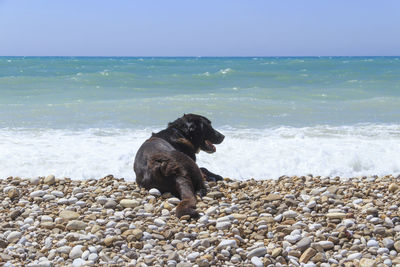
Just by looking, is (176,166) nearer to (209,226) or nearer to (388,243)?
(209,226)

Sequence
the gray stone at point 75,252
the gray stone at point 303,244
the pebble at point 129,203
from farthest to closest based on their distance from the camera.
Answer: the pebble at point 129,203 → the gray stone at point 303,244 → the gray stone at point 75,252

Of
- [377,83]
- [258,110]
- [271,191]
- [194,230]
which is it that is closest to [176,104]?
[258,110]

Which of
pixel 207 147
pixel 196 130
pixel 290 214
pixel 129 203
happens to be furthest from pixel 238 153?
pixel 290 214

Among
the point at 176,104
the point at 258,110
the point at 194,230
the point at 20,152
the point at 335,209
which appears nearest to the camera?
the point at 194,230

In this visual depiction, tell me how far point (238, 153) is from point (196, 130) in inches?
75.5

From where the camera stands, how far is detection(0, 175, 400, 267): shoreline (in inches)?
172

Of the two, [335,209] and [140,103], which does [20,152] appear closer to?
[335,209]

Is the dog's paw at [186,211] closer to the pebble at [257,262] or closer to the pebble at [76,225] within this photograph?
the pebble at [76,225]

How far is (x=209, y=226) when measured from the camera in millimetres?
5129

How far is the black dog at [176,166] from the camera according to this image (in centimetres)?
603

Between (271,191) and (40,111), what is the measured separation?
1104cm

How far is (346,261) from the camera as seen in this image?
14.2 feet

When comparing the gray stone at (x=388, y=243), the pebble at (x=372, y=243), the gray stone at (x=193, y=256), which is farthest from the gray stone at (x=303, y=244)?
the gray stone at (x=193, y=256)

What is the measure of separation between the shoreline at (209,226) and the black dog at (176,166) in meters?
0.14
